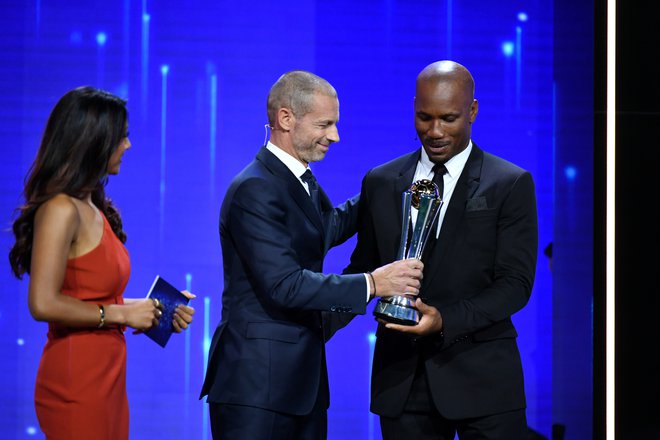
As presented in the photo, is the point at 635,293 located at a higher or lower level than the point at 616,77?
lower

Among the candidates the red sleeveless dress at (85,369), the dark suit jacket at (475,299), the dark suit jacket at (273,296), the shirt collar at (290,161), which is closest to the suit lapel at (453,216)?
the dark suit jacket at (475,299)

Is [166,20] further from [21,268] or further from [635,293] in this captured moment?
[635,293]

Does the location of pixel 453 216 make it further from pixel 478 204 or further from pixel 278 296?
pixel 278 296

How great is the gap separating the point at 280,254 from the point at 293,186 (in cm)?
26

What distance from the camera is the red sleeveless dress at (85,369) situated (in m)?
2.54

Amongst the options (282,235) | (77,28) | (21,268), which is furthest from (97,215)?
(77,28)

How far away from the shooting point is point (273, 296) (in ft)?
9.13

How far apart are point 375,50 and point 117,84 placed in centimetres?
130

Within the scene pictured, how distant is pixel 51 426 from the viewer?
8.37 feet

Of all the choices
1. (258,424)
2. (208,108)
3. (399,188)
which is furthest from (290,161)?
(208,108)

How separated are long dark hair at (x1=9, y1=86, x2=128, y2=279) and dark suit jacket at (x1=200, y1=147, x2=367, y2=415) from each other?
493mm

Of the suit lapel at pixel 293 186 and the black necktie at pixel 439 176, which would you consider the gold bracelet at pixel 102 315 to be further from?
the black necktie at pixel 439 176

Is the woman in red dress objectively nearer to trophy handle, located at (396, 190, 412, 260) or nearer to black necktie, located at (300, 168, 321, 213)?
black necktie, located at (300, 168, 321, 213)

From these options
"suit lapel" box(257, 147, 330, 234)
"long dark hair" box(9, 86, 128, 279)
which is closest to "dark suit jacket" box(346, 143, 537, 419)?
"suit lapel" box(257, 147, 330, 234)
